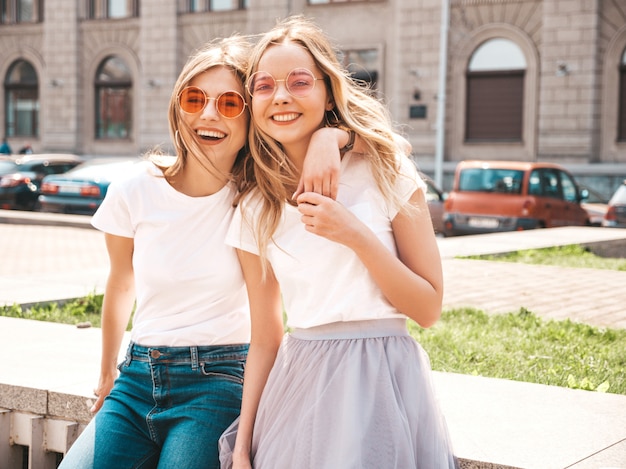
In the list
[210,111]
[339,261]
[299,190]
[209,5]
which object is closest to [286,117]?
[299,190]

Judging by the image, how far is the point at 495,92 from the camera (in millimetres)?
27406

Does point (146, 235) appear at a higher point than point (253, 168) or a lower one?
lower

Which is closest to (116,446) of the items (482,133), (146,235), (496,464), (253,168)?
(146,235)

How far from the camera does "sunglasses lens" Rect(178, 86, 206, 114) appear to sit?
3.17 metres

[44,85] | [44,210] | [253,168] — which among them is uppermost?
[44,85]

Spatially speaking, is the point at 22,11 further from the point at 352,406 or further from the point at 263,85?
the point at 352,406

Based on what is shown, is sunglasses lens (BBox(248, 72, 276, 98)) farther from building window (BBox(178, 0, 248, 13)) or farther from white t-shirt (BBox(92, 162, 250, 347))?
building window (BBox(178, 0, 248, 13))

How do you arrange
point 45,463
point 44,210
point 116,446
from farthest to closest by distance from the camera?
point 44,210 < point 45,463 < point 116,446

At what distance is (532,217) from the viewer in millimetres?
16625

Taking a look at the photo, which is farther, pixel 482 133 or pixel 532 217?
pixel 482 133

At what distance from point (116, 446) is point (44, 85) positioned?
111ft

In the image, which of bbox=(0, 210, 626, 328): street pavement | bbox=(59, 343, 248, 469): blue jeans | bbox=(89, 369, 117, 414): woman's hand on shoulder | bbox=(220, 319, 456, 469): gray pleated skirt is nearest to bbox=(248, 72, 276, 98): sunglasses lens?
Answer: bbox=(220, 319, 456, 469): gray pleated skirt

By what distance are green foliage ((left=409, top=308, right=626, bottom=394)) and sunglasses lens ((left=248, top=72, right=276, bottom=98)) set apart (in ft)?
8.34

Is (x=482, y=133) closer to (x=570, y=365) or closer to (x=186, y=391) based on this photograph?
(x=570, y=365)
